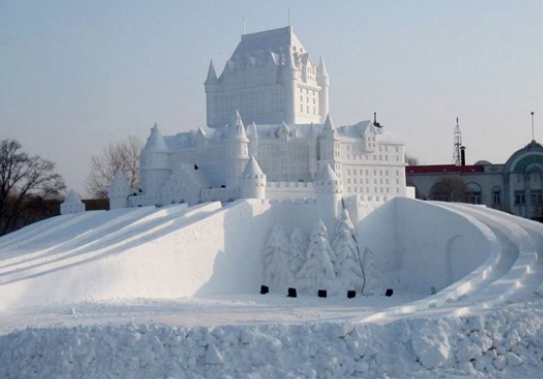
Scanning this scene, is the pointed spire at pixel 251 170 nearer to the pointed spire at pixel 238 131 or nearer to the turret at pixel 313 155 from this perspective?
the pointed spire at pixel 238 131

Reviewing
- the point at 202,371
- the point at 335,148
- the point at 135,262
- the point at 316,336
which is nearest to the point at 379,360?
the point at 316,336

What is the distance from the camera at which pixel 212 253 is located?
31.6 meters

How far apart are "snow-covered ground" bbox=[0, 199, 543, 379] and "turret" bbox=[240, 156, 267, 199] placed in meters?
0.58

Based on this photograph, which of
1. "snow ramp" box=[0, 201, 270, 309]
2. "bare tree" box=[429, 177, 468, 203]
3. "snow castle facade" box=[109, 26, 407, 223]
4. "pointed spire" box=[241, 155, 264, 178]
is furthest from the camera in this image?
"bare tree" box=[429, 177, 468, 203]

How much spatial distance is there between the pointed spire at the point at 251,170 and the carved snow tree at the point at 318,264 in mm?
3252

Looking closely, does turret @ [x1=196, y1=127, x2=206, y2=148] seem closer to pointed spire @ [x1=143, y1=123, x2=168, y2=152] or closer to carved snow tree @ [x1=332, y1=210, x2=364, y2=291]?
Answer: pointed spire @ [x1=143, y1=123, x2=168, y2=152]

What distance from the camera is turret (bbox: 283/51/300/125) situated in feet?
128

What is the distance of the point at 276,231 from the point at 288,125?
6012mm

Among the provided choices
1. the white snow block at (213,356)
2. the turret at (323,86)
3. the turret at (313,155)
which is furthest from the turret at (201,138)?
the white snow block at (213,356)

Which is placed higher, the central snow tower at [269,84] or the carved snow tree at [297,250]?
the central snow tower at [269,84]

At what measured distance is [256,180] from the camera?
33.9 metres

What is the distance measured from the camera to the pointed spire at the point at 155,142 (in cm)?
3916

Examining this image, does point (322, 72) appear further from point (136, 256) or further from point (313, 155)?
Result: point (136, 256)

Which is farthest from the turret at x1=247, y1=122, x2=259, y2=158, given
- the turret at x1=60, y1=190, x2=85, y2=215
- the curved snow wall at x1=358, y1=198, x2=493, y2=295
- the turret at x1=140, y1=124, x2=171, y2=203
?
the turret at x1=60, y1=190, x2=85, y2=215
